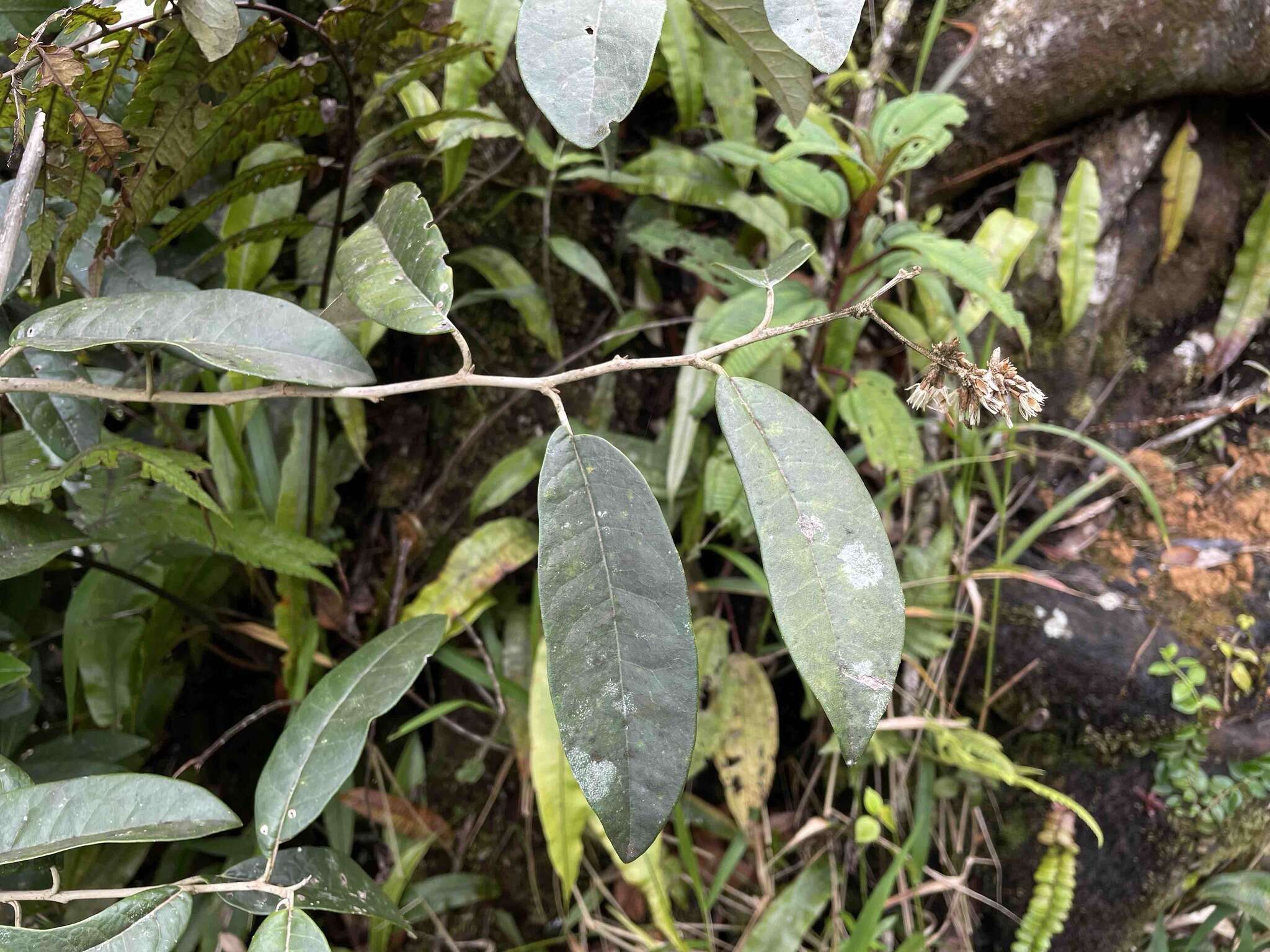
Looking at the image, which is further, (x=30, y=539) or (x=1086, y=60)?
(x=1086, y=60)

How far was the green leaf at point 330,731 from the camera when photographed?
646 millimetres

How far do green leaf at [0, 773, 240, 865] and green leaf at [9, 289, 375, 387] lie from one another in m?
0.30

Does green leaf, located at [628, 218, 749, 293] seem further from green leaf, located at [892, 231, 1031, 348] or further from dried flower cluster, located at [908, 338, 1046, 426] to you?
dried flower cluster, located at [908, 338, 1046, 426]

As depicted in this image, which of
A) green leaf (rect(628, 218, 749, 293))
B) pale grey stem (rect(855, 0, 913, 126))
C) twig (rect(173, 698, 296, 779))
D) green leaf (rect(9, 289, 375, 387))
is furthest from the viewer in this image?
pale grey stem (rect(855, 0, 913, 126))

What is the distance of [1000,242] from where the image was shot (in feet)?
3.88

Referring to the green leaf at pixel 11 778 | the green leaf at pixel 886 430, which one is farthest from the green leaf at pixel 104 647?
the green leaf at pixel 886 430

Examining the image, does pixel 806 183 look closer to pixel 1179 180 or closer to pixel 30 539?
pixel 1179 180

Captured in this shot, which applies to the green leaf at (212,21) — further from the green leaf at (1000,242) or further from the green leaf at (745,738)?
the green leaf at (1000,242)

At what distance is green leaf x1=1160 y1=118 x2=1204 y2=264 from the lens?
1.26 meters

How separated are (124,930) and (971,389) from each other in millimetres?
646

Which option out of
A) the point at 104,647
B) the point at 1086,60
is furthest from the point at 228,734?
the point at 1086,60

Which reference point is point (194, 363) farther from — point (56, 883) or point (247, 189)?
point (56, 883)

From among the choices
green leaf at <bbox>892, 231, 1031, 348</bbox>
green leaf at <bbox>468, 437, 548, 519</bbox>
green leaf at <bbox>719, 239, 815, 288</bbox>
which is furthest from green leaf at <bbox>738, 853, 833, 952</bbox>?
green leaf at <bbox>719, 239, 815, 288</bbox>

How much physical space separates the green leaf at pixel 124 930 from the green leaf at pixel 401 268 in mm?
419
